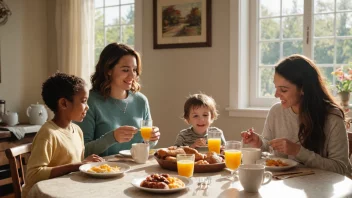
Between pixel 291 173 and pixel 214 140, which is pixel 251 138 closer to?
pixel 214 140

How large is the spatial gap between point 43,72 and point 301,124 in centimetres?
346

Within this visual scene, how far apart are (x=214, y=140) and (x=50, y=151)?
2.62 ft

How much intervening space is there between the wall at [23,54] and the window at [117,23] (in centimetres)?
67

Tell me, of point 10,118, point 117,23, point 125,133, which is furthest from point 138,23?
point 125,133

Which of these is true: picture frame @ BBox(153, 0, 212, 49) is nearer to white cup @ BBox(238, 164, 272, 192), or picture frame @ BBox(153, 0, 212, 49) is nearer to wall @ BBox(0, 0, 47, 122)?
wall @ BBox(0, 0, 47, 122)

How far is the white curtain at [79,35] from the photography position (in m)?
4.36

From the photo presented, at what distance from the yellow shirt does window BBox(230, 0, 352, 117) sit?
6.08 feet

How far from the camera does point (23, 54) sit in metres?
4.55

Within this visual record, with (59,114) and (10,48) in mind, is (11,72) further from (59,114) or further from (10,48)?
(59,114)

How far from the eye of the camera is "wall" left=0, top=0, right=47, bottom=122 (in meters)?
4.39

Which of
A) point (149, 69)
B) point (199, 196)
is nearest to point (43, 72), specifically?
point (149, 69)

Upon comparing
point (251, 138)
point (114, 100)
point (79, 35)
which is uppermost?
point (79, 35)

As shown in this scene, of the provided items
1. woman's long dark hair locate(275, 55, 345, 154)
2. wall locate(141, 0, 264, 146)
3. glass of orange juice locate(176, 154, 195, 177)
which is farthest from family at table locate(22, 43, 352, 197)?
wall locate(141, 0, 264, 146)

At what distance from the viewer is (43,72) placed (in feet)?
15.7
